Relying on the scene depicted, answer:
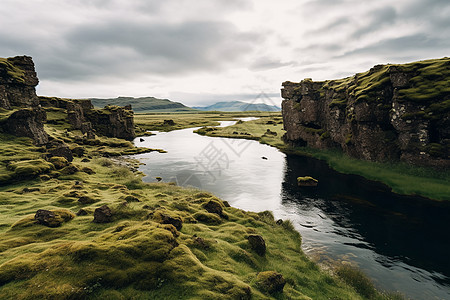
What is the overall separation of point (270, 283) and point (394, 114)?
52946 mm

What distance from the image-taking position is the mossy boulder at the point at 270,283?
49.5 ft

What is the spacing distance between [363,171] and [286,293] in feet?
161

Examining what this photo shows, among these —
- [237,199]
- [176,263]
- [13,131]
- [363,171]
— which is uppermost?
[13,131]

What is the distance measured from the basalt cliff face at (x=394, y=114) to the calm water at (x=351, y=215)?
32.9 feet

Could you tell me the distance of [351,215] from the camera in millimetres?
35188

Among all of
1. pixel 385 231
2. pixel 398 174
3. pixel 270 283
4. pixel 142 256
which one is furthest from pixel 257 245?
pixel 398 174

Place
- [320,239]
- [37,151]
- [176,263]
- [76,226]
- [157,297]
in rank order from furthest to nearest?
[37,151]
[320,239]
[76,226]
[176,263]
[157,297]

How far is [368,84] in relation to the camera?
59.3m

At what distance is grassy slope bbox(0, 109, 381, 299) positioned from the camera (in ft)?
39.1

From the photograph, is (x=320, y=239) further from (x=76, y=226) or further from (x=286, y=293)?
(x=76, y=226)

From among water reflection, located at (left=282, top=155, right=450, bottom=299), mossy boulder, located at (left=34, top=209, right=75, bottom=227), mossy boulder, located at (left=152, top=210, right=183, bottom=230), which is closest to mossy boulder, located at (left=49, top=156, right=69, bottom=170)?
mossy boulder, located at (left=34, top=209, right=75, bottom=227)

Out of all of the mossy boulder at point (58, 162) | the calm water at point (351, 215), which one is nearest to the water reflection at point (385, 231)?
the calm water at point (351, 215)

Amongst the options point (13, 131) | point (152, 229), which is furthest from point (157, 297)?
point (13, 131)

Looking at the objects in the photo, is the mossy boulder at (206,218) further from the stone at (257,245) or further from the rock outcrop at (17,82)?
the rock outcrop at (17,82)
